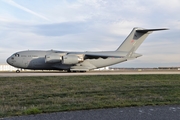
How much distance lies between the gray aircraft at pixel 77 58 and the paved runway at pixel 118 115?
84.4 feet

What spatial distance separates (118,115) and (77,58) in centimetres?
2678

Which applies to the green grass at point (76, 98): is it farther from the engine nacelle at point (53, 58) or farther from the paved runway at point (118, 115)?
the engine nacelle at point (53, 58)

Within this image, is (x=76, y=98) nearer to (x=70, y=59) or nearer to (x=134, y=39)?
(x=70, y=59)

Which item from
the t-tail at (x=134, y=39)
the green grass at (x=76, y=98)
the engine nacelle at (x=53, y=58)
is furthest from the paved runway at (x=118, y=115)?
the t-tail at (x=134, y=39)

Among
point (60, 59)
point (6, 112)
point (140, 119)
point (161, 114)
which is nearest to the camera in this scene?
point (140, 119)

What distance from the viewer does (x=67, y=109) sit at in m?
7.14

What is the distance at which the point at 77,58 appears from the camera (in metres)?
32.9

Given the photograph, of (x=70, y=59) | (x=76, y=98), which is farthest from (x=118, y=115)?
(x=70, y=59)

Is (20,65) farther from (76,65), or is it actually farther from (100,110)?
(100,110)

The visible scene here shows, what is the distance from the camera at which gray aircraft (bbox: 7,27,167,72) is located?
33.0 m

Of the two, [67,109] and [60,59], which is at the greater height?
[60,59]

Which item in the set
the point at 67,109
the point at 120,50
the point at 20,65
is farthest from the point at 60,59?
the point at 67,109

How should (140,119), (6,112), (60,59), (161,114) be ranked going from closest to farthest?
1. (140,119)
2. (161,114)
3. (6,112)
4. (60,59)

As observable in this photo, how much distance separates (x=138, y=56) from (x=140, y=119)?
29.4m
